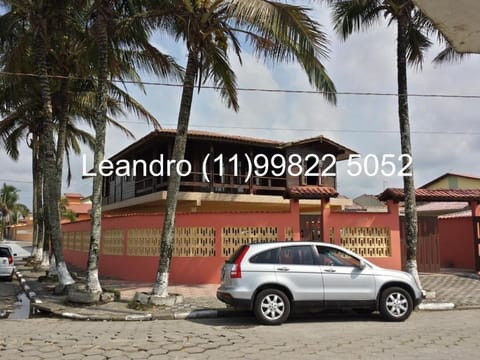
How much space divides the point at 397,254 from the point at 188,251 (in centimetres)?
671

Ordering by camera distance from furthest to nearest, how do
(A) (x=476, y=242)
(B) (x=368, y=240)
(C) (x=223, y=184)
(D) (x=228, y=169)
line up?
(D) (x=228, y=169) < (C) (x=223, y=184) < (A) (x=476, y=242) < (B) (x=368, y=240)

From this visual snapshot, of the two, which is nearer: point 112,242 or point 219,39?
point 219,39

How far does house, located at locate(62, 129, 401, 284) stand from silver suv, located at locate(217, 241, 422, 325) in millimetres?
3449

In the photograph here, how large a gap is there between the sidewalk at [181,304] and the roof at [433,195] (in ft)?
8.75

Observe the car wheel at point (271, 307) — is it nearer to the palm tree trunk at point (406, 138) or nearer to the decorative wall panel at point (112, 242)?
the palm tree trunk at point (406, 138)

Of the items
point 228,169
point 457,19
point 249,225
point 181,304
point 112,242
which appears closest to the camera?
point 457,19

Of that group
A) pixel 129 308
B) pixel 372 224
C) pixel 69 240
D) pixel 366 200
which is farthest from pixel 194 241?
pixel 366 200

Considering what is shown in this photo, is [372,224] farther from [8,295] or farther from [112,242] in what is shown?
[8,295]

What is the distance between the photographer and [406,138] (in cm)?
1282

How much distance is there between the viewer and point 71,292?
11.7 metres

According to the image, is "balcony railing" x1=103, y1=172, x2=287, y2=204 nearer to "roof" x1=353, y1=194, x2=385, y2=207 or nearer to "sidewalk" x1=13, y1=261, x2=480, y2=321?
"sidewalk" x1=13, y1=261, x2=480, y2=321

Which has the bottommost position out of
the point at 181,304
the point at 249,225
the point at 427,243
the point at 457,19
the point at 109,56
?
the point at 181,304

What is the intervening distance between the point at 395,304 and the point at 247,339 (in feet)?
11.1

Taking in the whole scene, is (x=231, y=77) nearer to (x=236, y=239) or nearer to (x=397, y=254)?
(x=236, y=239)
